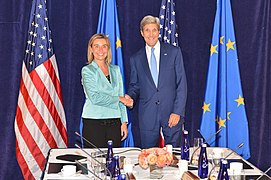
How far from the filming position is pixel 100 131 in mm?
3852

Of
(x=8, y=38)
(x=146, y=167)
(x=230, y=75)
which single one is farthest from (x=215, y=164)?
(x=8, y=38)

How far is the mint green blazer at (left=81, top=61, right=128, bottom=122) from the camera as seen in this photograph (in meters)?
3.80

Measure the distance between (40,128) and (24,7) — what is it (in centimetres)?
129

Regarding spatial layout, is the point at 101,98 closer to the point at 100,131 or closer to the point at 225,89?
the point at 100,131

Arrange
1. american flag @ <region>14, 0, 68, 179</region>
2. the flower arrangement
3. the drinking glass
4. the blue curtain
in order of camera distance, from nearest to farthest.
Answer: the flower arrangement, the drinking glass, american flag @ <region>14, 0, 68, 179</region>, the blue curtain

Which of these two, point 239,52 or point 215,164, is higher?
point 239,52

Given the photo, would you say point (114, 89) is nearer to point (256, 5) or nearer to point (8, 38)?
point (8, 38)

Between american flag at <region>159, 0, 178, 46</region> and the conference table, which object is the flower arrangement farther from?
american flag at <region>159, 0, 178, 46</region>

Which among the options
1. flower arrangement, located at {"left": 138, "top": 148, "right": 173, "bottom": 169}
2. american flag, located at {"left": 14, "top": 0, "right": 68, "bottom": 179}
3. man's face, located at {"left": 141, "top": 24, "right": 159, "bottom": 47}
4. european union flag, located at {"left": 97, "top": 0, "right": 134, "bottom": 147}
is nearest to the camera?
flower arrangement, located at {"left": 138, "top": 148, "right": 173, "bottom": 169}

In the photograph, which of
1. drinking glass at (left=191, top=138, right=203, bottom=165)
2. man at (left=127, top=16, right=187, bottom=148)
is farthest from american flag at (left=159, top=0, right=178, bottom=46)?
drinking glass at (left=191, top=138, right=203, bottom=165)

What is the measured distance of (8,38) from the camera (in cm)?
468

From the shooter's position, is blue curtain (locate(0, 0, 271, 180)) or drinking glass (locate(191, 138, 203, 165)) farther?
blue curtain (locate(0, 0, 271, 180))

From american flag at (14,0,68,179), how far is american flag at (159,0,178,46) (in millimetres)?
1197

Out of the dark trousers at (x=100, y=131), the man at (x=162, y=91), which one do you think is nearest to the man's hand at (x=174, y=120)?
the man at (x=162, y=91)
